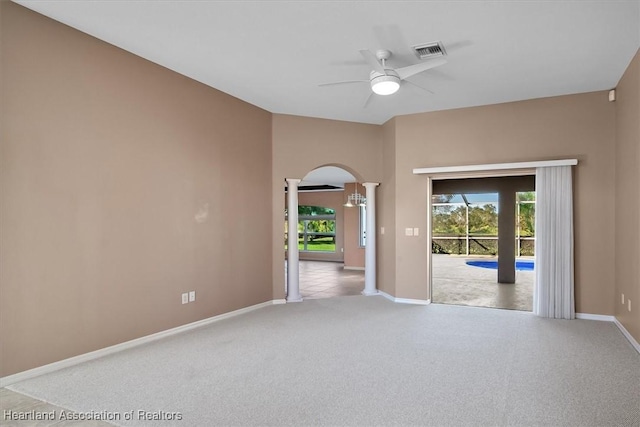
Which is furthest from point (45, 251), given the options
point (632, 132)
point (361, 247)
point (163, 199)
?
point (361, 247)

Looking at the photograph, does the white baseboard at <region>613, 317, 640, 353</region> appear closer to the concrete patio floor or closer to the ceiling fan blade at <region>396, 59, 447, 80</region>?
the concrete patio floor

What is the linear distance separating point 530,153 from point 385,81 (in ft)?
9.34

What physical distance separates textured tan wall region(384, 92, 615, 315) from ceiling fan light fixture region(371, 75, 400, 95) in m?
2.31

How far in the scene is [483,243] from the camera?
14000mm

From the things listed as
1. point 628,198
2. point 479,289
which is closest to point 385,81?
point 628,198

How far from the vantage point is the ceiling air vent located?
3.63 metres

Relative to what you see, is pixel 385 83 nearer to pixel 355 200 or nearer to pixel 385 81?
pixel 385 81

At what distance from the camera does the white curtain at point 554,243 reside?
4.98 meters

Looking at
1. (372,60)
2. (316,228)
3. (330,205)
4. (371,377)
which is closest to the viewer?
(371,377)

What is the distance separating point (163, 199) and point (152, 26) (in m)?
1.78

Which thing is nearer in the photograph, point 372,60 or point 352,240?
point 372,60

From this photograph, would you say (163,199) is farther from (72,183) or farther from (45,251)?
(45,251)

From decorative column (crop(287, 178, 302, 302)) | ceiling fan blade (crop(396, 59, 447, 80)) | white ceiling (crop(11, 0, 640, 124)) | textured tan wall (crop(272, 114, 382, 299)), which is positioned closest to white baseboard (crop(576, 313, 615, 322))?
white ceiling (crop(11, 0, 640, 124))

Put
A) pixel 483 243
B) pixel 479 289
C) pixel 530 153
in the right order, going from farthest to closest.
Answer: pixel 483 243 < pixel 479 289 < pixel 530 153
